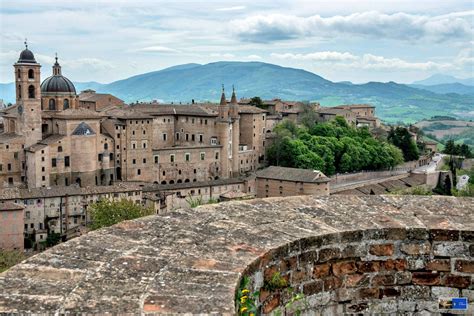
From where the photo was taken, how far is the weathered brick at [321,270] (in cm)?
391

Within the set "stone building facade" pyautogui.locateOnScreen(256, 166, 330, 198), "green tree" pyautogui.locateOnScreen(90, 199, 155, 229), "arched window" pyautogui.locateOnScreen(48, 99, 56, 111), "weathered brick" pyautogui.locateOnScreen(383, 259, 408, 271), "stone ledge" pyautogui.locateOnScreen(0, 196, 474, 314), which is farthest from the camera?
"arched window" pyautogui.locateOnScreen(48, 99, 56, 111)

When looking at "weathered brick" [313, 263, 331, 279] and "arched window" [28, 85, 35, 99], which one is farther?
"arched window" [28, 85, 35, 99]

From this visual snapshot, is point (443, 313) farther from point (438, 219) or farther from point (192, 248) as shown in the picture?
point (192, 248)

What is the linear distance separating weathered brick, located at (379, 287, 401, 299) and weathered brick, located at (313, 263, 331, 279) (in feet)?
1.32

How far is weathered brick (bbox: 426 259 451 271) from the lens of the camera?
4.07 metres

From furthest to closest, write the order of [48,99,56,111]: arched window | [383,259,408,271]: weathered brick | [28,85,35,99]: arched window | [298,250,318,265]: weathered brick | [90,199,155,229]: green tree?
1. [48,99,56,111]: arched window
2. [28,85,35,99]: arched window
3. [90,199,155,229]: green tree
4. [383,259,408,271]: weathered brick
5. [298,250,318,265]: weathered brick

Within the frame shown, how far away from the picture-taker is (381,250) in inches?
161

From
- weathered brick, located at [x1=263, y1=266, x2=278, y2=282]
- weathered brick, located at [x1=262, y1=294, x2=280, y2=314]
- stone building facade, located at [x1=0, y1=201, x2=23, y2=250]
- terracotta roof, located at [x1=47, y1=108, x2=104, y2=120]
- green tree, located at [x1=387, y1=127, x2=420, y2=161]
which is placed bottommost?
stone building facade, located at [x1=0, y1=201, x2=23, y2=250]

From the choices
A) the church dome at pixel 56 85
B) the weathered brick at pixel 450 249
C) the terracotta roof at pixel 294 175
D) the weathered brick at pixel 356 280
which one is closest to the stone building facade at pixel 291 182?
the terracotta roof at pixel 294 175

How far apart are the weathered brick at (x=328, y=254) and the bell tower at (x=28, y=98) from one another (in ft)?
164

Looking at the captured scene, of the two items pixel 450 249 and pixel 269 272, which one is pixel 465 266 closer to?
pixel 450 249

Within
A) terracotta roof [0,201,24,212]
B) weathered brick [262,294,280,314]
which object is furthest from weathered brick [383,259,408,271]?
terracotta roof [0,201,24,212]

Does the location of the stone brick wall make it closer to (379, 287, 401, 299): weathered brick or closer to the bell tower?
(379, 287, 401, 299): weathered brick

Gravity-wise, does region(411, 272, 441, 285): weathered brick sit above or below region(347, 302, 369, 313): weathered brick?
above
